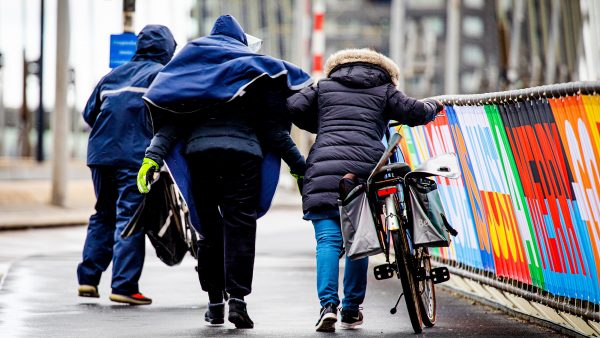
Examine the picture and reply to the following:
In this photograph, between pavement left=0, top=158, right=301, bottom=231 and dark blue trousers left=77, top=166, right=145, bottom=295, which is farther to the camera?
pavement left=0, top=158, right=301, bottom=231

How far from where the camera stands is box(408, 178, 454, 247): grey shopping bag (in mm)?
7883

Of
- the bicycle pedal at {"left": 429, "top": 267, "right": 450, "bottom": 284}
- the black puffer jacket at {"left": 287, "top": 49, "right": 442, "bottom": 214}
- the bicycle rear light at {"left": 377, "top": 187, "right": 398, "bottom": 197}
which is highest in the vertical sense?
the black puffer jacket at {"left": 287, "top": 49, "right": 442, "bottom": 214}

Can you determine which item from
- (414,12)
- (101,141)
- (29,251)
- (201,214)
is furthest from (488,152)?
(414,12)

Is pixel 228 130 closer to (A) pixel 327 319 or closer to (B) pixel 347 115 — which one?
(B) pixel 347 115

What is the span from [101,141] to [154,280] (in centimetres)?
200

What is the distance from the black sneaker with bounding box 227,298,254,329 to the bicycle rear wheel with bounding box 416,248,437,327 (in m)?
0.99

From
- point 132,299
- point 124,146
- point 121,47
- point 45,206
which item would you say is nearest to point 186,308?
point 132,299

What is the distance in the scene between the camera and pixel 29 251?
15711 mm

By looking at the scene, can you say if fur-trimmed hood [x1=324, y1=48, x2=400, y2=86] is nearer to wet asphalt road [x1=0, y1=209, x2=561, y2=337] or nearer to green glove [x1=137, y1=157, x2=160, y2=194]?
green glove [x1=137, y1=157, x2=160, y2=194]

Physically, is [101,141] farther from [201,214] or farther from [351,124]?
[351,124]

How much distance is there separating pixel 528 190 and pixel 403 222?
0.89 metres

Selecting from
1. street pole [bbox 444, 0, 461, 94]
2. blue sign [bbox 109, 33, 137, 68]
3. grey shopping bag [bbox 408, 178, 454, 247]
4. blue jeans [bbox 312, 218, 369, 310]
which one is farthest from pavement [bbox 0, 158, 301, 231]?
grey shopping bag [bbox 408, 178, 454, 247]

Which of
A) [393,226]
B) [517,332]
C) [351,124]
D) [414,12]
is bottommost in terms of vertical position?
[517,332]

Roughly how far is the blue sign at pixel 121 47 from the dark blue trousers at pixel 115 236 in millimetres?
6152
